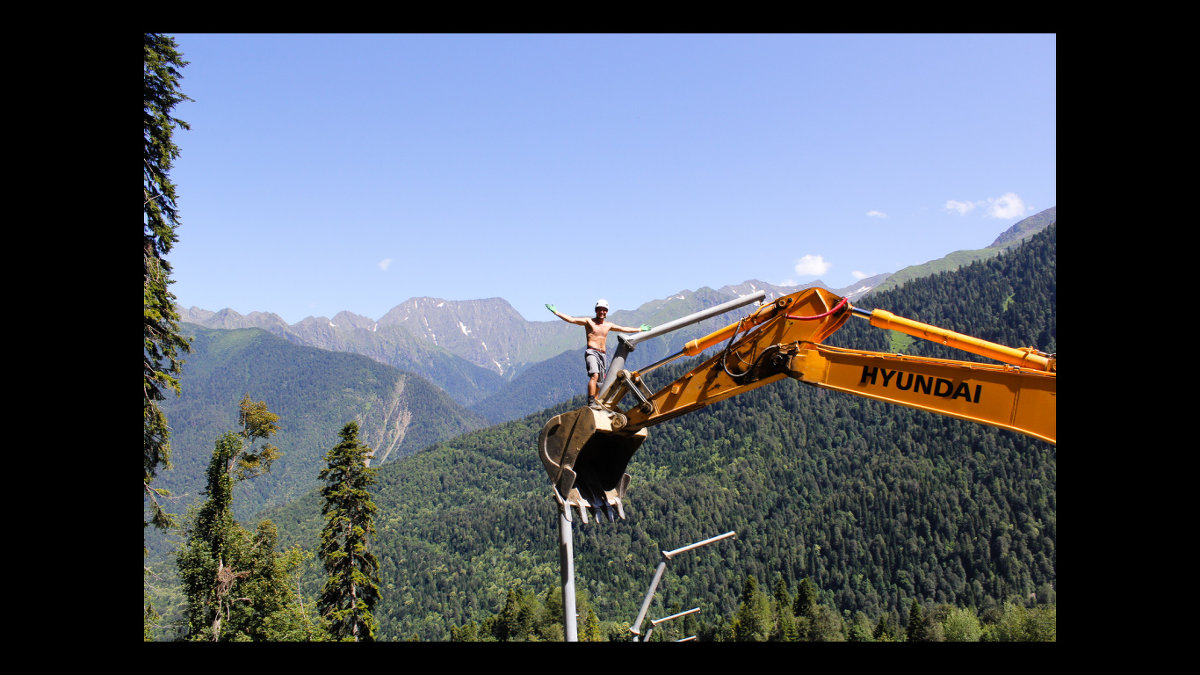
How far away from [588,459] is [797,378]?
3.67m

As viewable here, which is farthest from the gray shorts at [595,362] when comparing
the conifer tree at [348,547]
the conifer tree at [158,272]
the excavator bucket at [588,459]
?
Answer: the conifer tree at [348,547]

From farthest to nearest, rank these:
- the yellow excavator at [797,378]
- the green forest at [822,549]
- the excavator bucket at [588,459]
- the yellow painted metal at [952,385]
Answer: the green forest at [822,549]
the excavator bucket at [588,459]
the yellow excavator at [797,378]
the yellow painted metal at [952,385]

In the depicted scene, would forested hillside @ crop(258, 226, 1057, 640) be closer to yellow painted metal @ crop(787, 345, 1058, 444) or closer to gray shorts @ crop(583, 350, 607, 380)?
gray shorts @ crop(583, 350, 607, 380)

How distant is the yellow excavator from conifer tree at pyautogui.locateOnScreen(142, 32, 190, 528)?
10701 millimetres

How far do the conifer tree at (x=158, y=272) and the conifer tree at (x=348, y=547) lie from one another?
40.4ft

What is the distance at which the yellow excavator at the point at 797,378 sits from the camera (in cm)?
783

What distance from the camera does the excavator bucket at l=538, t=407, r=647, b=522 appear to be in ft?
35.8

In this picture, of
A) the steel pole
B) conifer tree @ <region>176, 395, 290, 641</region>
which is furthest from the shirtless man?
conifer tree @ <region>176, 395, 290, 641</region>

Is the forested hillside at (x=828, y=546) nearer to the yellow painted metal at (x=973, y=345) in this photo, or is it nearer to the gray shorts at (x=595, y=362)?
the gray shorts at (x=595, y=362)

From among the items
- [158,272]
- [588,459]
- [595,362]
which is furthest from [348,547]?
[595,362]

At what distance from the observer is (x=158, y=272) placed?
17.0 m
